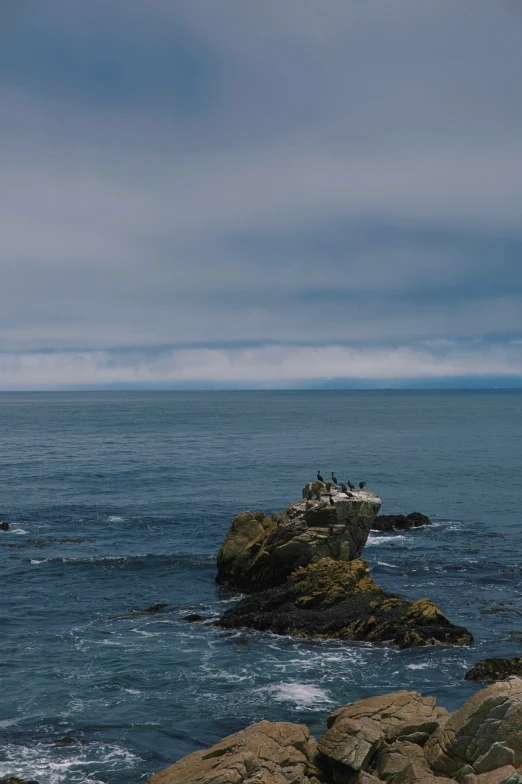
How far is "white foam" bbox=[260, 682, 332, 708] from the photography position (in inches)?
1357

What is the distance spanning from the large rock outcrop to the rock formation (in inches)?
1044

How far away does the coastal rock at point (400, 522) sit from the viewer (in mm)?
75438

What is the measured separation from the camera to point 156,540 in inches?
2689

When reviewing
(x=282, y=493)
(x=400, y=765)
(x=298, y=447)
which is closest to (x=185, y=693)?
(x=400, y=765)

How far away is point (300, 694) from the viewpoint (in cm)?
3531

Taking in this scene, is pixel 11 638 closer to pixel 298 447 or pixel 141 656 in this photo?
pixel 141 656

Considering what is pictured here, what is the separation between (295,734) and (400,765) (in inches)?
149

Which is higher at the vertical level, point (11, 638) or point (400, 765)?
point (400, 765)

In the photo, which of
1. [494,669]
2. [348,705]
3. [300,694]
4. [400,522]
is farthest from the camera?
[400,522]

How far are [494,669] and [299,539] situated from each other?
1890 cm

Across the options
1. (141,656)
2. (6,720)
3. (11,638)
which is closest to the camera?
(6,720)

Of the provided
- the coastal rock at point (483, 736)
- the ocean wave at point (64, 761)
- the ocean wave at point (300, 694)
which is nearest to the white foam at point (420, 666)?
the ocean wave at point (300, 694)

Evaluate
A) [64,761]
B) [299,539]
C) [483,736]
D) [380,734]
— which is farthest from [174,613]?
[483,736]

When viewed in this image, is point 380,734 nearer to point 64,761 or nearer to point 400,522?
point 64,761
